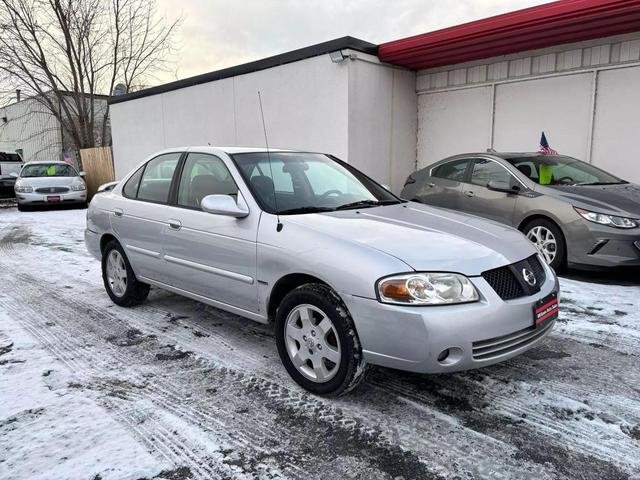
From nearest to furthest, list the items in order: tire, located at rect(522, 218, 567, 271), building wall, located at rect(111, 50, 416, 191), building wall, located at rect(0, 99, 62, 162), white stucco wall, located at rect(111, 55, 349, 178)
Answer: tire, located at rect(522, 218, 567, 271)
building wall, located at rect(111, 50, 416, 191)
white stucco wall, located at rect(111, 55, 349, 178)
building wall, located at rect(0, 99, 62, 162)

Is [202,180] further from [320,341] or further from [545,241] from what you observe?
[545,241]

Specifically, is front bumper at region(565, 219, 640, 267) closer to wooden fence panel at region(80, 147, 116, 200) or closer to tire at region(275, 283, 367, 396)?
tire at region(275, 283, 367, 396)

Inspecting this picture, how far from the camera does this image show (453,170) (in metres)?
7.38

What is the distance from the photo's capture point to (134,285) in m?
4.80

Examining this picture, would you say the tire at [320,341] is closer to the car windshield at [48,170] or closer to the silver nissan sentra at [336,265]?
the silver nissan sentra at [336,265]

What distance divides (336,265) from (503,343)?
104 centimetres

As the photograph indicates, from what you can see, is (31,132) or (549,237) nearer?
(549,237)

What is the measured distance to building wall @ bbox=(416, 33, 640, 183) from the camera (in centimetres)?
816

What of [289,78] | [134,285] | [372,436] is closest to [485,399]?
[372,436]

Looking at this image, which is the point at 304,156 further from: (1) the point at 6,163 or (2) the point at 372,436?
(1) the point at 6,163

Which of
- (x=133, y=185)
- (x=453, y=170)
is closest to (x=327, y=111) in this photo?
(x=453, y=170)

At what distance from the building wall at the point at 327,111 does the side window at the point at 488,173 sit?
321 cm

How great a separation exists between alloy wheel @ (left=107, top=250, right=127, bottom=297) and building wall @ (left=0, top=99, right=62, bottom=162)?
90.3 ft

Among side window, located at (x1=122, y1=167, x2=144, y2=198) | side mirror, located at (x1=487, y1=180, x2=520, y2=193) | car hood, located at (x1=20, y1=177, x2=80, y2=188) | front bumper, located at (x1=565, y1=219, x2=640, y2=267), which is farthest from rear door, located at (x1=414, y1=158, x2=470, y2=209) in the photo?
car hood, located at (x1=20, y1=177, x2=80, y2=188)
